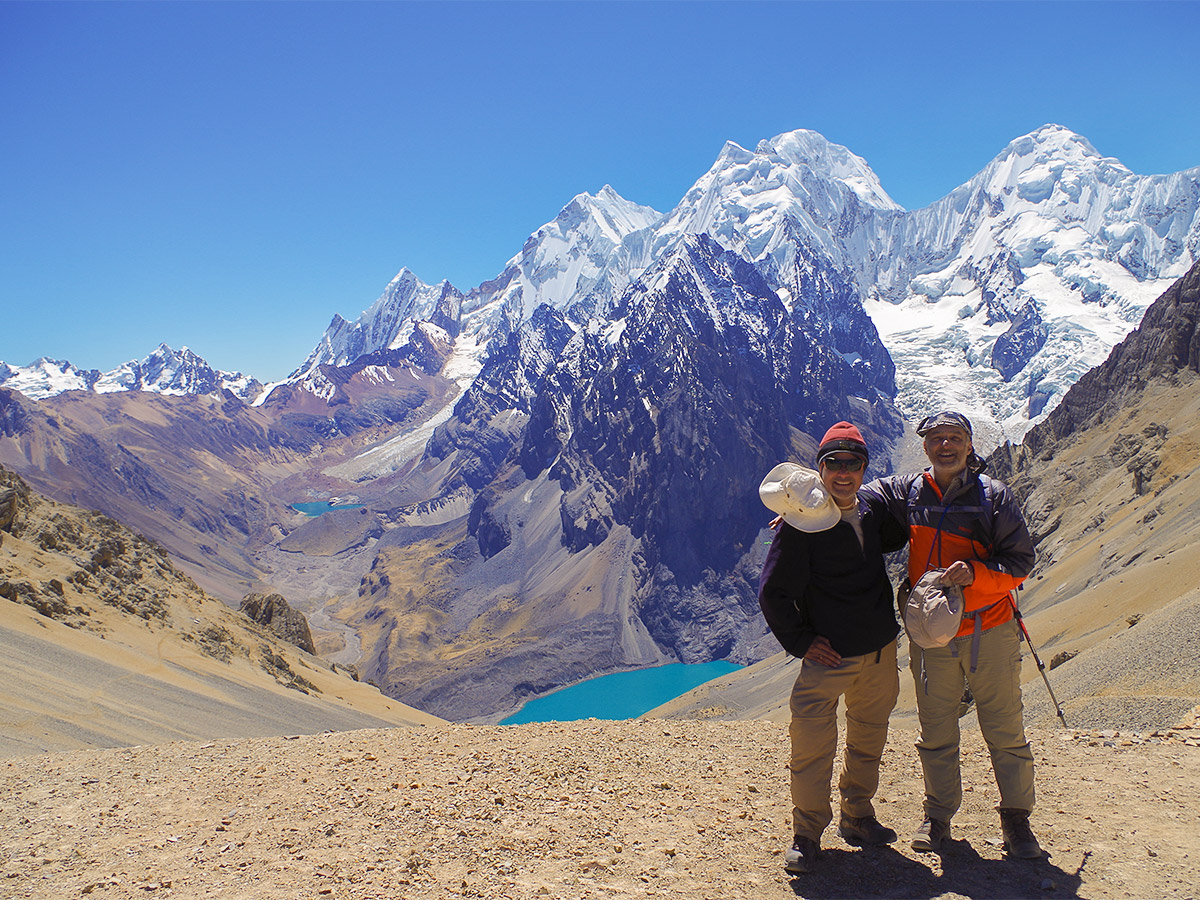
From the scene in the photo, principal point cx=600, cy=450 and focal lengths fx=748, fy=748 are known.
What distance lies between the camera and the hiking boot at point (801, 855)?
6793 millimetres

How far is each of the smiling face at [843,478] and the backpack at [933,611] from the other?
102cm

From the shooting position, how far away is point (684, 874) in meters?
6.94

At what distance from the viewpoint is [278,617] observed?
151 feet

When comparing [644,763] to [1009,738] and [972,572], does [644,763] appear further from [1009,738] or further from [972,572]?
[972,572]

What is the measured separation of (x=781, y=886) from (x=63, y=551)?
34.0m

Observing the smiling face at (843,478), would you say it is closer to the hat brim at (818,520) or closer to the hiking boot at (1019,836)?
the hat brim at (818,520)

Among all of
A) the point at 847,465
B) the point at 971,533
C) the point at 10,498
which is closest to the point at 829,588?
the point at 847,465

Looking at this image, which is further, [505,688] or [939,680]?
[505,688]

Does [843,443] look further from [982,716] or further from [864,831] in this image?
[864,831]

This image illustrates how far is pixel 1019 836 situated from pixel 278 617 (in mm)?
46231

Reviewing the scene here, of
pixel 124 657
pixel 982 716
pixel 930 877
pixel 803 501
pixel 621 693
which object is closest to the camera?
pixel 803 501

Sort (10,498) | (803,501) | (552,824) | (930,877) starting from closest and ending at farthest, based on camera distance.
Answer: (803,501), (930,877), (552,824), (10,498)

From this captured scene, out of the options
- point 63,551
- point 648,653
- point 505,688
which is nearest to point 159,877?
point 63,551

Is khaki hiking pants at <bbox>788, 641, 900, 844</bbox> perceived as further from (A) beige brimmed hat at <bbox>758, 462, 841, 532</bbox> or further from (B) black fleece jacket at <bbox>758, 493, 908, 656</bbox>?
(A) beige brimmed hat at <bbox>758, 462, 841, 532</bbox>
